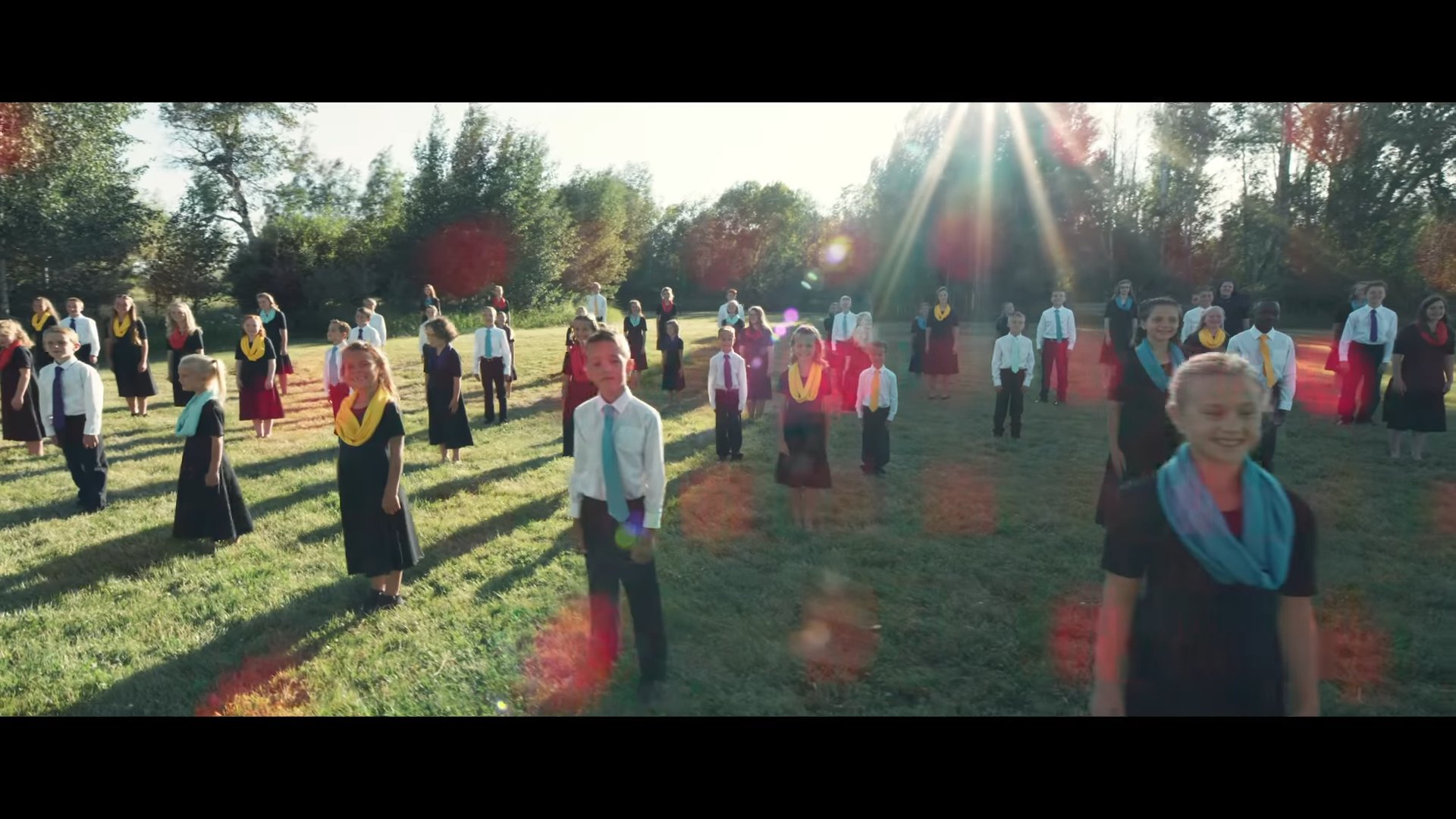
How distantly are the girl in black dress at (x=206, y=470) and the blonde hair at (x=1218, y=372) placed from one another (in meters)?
6.79

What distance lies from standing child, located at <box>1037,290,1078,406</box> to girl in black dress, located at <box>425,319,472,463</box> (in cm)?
970

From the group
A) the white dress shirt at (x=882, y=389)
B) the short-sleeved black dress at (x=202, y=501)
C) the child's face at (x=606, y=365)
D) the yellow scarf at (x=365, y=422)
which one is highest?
the child's face at (x=606, y=365)

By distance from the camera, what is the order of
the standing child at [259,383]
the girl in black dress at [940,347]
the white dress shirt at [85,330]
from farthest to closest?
1. the girl in black dress at [940,347]
2. the white dress shirt at [85,330]
3. the standing child at [259,383]

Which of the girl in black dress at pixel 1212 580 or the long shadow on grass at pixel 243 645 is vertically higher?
the girl in black dress at pixel 1212 580

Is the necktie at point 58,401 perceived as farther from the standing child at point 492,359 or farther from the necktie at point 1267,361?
the necktie at point 1267,361

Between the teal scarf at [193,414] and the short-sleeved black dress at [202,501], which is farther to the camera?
the short-sleeved black dress at [202,501]

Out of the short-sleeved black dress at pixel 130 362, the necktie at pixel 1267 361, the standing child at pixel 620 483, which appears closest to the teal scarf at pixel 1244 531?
the standing child at pixel 620 483

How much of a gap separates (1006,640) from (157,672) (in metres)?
5.28

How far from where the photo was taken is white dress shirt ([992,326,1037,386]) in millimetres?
10914

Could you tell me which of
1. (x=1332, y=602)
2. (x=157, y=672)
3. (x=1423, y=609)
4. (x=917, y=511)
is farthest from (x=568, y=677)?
(x=1423, y=609)

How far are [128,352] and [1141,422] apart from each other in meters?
14.8

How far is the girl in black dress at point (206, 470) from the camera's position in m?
6.36

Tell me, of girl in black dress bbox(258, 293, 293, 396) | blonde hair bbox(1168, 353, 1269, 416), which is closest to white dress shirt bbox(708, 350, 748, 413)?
girl in black dress bbox(258, 293, 293, 396)

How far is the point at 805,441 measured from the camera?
738cm
